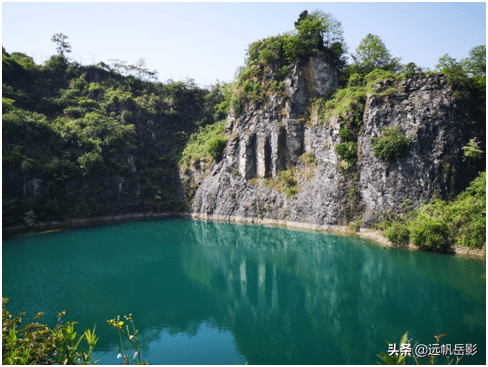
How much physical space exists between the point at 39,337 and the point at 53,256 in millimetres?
16163

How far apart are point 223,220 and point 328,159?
1217cm

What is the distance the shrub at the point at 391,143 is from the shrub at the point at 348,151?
1815mm

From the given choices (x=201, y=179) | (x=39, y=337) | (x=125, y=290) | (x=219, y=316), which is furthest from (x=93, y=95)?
(x=39, y=337)

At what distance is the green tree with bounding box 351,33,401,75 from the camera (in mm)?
26359

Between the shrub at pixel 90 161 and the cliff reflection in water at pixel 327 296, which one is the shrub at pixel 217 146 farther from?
the cliff reflection in water at pixel 327 296

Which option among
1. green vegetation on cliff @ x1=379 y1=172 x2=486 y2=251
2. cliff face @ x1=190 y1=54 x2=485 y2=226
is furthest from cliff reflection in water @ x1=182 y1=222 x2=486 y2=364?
cliff face @ x1=190 y1=54 x2=485 y2=226

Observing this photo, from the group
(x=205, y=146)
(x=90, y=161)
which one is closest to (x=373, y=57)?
(x=205, y=146)

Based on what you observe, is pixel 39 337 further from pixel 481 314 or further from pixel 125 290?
pixel 481 314

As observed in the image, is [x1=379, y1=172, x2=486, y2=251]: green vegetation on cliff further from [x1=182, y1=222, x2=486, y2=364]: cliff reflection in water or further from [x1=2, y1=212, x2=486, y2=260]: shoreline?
[x1=182, y1=222, x2=486, y2=364]: cliff reflection in water

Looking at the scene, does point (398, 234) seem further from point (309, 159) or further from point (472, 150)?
point (309, 159)

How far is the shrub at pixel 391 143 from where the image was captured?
20.5m

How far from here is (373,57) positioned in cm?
2689

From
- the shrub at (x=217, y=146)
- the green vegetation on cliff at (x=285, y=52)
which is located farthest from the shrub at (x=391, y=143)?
the shrub at (x=217, y=146)

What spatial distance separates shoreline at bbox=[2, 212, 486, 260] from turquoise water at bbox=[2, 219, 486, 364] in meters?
0.99
